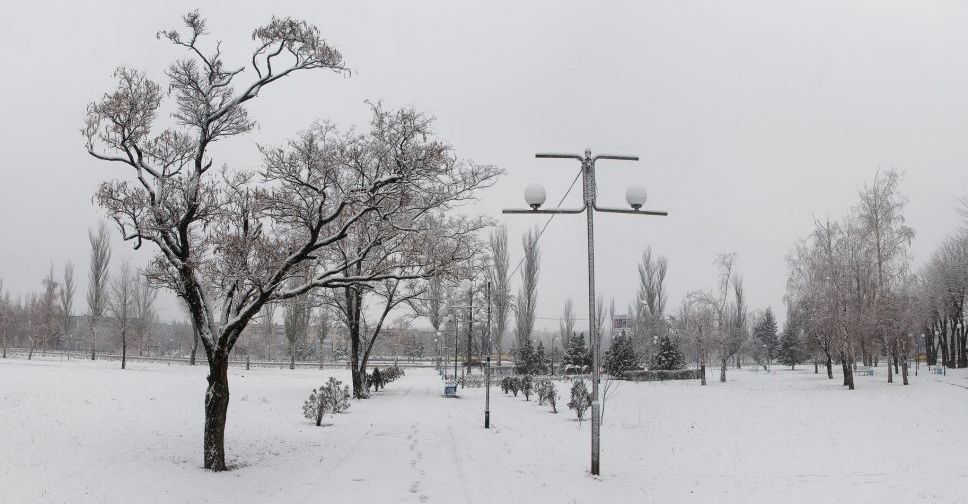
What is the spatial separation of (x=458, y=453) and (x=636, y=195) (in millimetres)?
6330

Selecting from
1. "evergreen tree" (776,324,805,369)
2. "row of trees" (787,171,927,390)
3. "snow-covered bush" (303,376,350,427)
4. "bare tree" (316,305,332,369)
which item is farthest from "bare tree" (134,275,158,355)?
"evergreen tree" (776,324,805,369)

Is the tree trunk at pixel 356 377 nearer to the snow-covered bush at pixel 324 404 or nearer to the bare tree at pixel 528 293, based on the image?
the snow-covered bush at pixel 324 404

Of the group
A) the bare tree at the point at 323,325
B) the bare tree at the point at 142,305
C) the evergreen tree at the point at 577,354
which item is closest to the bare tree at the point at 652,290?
the evergreen tree at the point at 577,354


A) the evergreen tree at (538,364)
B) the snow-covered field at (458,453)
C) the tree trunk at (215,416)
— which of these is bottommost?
the evergreen tree at (538,364)

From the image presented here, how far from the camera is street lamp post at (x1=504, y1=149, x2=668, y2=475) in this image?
992 centimetres

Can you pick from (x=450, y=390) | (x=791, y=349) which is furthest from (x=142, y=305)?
(x=791, y=349)

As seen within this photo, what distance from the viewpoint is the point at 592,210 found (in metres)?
10.7

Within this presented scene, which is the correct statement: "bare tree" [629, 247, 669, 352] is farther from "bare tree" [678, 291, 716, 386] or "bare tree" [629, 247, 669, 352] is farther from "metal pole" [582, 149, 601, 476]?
→ "metal pole" [582, 149, 601, 476]

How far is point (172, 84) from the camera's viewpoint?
418 inches

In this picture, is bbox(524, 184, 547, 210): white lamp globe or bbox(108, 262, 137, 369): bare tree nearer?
bbox(524, 184, 547, 210): white lamp globe

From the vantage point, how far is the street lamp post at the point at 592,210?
9.92 meters

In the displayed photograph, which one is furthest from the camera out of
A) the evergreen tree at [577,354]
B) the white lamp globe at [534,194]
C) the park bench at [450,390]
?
the evergreen tree at [577,354]

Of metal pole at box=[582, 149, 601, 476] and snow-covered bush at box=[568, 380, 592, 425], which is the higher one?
metal pole at box=[582, 149, 601, 476]

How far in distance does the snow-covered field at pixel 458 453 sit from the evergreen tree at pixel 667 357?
82.3 feet
